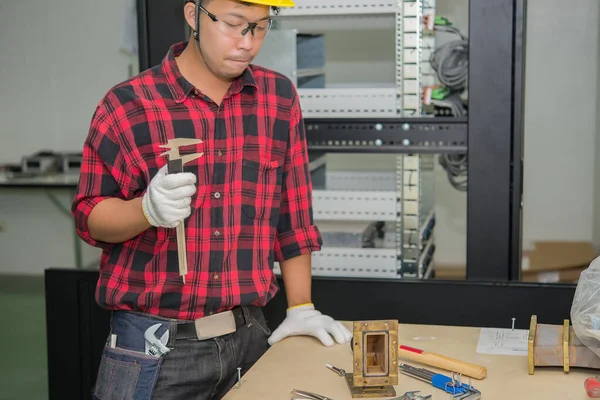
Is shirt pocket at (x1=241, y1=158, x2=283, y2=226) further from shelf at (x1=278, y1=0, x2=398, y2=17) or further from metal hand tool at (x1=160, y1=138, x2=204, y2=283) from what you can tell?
shelf at (x1=278, y1=0, x2=398, y2=17)

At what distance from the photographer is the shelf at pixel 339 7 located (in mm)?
2205

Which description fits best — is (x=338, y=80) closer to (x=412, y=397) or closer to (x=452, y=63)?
(x=452, y=63)

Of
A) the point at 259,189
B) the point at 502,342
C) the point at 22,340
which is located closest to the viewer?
the point at 502,342

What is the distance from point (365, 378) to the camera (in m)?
1.21

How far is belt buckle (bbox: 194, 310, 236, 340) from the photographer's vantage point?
150cm

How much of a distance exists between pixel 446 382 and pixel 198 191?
60cm

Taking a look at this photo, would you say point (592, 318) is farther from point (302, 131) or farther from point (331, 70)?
point (331, 70)

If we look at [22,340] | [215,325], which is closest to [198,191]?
[215,325]

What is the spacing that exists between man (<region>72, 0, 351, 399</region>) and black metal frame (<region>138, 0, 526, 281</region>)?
77cm

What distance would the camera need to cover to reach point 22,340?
288 centimetres

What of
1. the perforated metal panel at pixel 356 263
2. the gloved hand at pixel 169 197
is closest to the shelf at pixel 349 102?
the perforated metal panel at pixel 356 263

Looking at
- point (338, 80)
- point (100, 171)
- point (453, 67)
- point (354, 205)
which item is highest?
point (338, 80)

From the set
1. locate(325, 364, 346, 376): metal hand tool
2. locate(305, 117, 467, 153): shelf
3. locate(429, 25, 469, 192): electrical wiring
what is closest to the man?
locate(325, 364, 346, 376): metal hand tool

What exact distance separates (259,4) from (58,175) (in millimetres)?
1923
